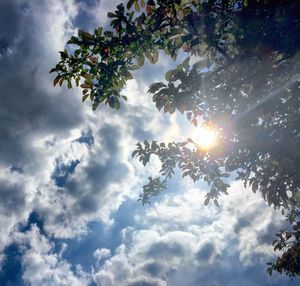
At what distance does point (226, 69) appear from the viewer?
494cm

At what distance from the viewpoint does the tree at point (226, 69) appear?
403 cm

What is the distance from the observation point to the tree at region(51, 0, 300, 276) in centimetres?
403

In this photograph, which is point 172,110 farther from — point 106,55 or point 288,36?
point 288,36

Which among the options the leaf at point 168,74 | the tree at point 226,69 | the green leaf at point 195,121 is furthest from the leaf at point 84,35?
the green leaf at point 195,121

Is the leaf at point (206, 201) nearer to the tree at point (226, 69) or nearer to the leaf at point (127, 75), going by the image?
the tree at point (226, 69)

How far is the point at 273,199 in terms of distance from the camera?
523cm

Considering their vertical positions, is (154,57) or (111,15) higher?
(111,15)

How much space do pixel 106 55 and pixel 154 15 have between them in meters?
1.02

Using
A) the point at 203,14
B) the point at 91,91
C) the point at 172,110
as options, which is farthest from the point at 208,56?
the point at 91,91

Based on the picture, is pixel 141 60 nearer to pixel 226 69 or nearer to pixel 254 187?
pixel 226 69

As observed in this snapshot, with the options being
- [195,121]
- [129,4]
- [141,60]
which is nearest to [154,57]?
[141,60]

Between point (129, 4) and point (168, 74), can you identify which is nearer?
point (168, 74)

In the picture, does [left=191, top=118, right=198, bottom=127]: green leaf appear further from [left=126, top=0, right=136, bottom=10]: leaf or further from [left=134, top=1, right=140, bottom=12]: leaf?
[left=126, top=0, right=136, bottom=10]: leaf

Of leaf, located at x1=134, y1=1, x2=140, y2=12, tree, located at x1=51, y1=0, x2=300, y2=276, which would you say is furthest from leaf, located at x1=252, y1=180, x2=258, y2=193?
leaf, located at x1=134, y1=1, x2=140, y2=12
